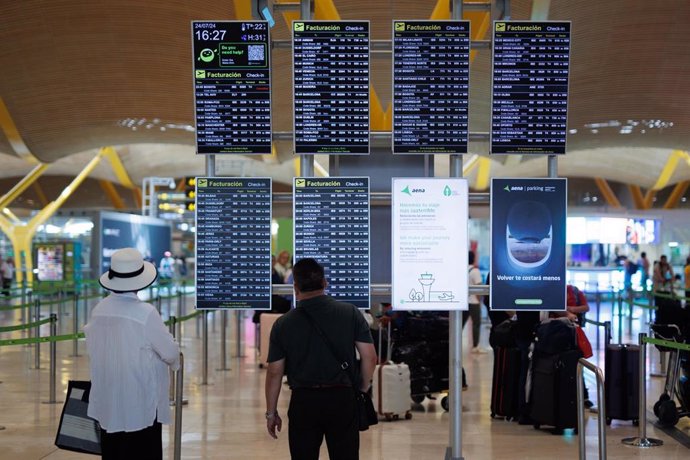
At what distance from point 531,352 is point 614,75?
19.6 m

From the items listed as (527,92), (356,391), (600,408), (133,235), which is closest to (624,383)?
(600,408)

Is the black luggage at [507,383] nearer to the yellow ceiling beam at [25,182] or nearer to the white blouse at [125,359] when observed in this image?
the white blouse at [125,359]

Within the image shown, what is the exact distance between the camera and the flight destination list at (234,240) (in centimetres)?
655

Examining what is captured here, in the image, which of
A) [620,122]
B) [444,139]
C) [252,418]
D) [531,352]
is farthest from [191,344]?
[620,122]

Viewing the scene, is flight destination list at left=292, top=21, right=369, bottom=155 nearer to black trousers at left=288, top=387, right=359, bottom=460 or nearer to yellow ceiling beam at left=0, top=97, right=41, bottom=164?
black trousers at left=288, top=387, right=359, bottom=460

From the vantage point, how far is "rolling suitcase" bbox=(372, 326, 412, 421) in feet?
30.7

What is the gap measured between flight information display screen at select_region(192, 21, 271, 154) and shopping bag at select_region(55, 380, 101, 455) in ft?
6.30

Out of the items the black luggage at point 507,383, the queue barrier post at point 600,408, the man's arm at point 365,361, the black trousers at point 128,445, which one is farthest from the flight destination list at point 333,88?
the black luggage at point 507,383

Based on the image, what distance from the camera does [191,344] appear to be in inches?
657

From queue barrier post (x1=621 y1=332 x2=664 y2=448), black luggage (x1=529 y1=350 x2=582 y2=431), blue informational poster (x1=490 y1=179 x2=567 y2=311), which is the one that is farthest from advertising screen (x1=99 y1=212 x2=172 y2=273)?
blue informational poster (x1=490 y1=179 x2=567 y2=311)

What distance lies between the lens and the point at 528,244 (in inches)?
260

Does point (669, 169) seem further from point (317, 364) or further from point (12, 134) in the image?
point (317, 364)

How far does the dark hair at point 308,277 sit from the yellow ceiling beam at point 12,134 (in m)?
28.1

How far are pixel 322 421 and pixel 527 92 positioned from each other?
297cm
